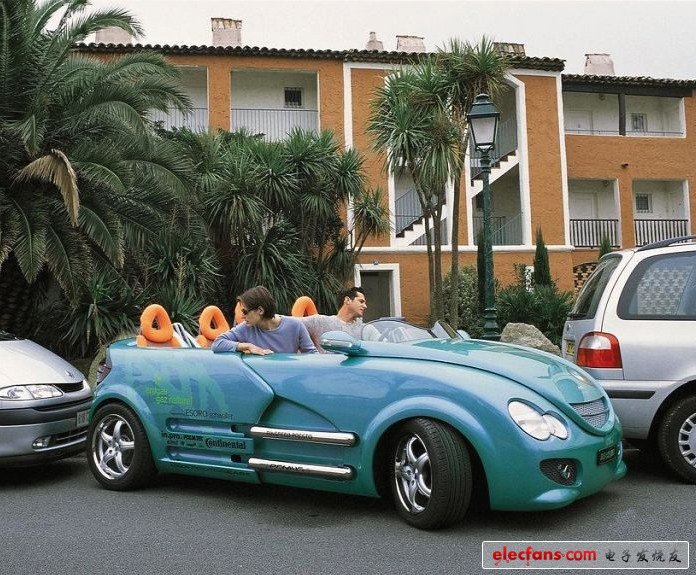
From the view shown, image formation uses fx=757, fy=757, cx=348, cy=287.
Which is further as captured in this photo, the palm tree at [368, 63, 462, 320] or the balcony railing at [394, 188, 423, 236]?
the balcony railing at [394, 188, 423, 236]

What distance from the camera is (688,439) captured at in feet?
17.7

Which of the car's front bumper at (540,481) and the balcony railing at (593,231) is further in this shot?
the balcony railing at (593,231)

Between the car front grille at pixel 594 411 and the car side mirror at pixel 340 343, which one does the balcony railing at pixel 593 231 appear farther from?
the car side mirror at pixel 340 343

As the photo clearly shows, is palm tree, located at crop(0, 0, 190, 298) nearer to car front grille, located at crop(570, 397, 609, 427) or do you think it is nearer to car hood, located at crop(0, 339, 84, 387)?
car hood, located at crop(0, 339, 84, 387)

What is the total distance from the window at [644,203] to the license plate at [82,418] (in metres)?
23.5

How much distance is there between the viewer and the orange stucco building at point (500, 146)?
66.8 ft

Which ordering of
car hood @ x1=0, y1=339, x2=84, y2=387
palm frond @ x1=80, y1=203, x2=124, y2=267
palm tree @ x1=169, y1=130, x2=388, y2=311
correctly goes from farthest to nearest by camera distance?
palm tree @ x1=169, y1=130, x2=388, y2=311
palm frond @ x1=80, y1=203, x2=124, y2=267
car hood @ x1=0, y1=339, x2=84, y2=387

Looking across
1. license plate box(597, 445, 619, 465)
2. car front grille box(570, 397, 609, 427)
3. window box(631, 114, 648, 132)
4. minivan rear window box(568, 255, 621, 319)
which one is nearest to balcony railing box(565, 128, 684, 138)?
window box(631, 114, 648, 132)

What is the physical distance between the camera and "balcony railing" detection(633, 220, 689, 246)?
82.1 feet

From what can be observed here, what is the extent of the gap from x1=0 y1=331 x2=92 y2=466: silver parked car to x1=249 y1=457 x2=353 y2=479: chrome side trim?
2038 mm

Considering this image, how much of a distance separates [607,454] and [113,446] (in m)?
3.56

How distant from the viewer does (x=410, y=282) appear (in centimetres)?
2042

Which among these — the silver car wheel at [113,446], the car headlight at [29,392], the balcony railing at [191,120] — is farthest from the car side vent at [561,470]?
the balcony railing at [191,120]

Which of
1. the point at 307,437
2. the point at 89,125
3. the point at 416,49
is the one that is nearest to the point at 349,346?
the point at 307,437
